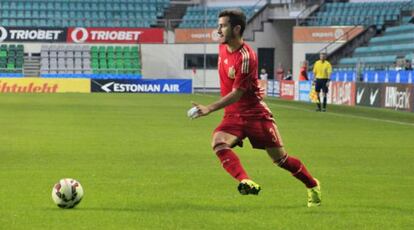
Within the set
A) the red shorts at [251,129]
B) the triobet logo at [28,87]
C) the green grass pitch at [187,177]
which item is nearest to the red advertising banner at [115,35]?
the triobet logo at [28,87]

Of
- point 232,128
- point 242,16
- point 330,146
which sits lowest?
point 330,146

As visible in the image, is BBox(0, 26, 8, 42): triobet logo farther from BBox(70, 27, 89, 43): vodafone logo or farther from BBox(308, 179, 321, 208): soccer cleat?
BBox(308, 179, 321, 208): soccer cleat

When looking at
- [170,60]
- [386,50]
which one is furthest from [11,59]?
[386,50]

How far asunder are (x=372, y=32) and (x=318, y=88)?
76.4 ft

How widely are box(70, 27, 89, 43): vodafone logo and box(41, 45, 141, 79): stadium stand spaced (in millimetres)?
551

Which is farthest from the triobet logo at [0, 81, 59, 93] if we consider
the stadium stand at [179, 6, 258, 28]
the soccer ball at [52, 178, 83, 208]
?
the soccer ball at [52, 178, 83, 208]

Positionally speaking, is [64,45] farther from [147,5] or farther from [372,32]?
[372,32]

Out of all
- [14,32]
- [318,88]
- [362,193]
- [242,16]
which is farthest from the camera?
[14,32]

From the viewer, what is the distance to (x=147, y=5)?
68625mm

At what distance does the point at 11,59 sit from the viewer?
207 feet

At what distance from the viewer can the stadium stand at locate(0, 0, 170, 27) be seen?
219 ft

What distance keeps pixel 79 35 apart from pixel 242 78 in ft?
182

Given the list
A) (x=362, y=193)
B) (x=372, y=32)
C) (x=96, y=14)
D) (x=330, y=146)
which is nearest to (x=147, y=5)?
(x=96, y=14)

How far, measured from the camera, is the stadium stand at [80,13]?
2630 inches
